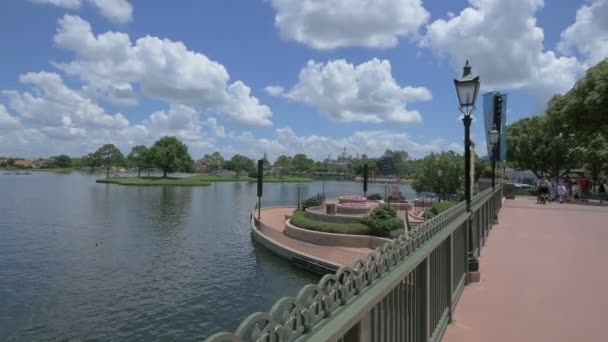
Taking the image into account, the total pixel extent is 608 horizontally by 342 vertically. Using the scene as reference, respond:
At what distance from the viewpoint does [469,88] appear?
7312 mm

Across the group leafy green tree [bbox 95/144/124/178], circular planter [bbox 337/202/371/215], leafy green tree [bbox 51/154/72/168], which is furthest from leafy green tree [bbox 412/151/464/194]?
leafy green tree [bbox 51/154/72/168]

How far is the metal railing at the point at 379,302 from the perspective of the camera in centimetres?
185

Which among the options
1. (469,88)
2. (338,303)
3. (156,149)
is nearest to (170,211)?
(469,88)

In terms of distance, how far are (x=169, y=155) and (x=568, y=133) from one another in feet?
314

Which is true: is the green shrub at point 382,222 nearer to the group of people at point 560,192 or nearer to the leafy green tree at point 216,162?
the group of people at point 560,192

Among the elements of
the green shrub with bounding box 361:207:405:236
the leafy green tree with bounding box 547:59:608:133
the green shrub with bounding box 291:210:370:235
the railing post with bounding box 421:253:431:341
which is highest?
the leafy green tree with bounding box 547:59:608:133

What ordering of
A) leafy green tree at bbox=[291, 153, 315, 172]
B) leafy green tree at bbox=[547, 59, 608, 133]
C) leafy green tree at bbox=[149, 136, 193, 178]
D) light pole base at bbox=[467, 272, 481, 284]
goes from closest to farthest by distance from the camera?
light pole base at bbox=[467, 272, 481, 284], leafy green tree at bbox=[547, 59, 608, 133], leafy green tree at bbox=[149, 136, 193, 178], leafy green tree at bbox=[291, 153, 315, 172]

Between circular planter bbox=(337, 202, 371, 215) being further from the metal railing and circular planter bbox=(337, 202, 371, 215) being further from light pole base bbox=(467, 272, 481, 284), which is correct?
the metal railing

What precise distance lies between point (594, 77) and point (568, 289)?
2180 cm

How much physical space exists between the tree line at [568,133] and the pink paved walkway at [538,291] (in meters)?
15.1

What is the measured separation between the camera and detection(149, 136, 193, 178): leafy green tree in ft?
352

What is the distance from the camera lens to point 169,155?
4269 inches

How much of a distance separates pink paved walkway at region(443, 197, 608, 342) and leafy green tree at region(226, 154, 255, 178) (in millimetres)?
147005

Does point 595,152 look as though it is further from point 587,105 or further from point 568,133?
point 587,105
